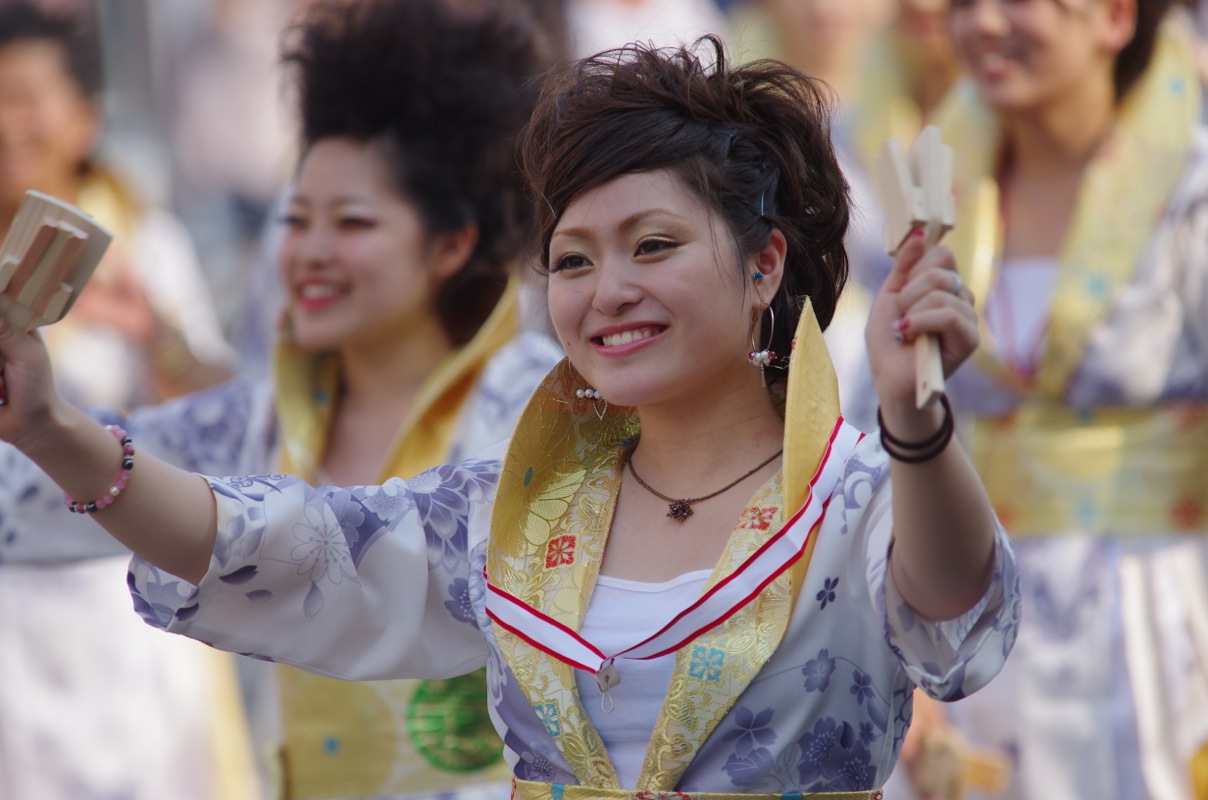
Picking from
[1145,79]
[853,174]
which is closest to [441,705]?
[1145,79]

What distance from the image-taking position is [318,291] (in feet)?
10.9

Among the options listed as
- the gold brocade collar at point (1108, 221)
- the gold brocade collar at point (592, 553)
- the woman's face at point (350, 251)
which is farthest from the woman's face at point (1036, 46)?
the gold brocade collar at point (592, 553)

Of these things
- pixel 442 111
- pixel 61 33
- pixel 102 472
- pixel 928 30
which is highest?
pixel 928 30

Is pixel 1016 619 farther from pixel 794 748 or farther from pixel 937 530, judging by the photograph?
pixel 794 748

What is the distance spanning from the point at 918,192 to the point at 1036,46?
81.6 inches

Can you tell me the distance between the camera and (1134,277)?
3656mm

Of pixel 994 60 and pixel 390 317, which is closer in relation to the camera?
pixel 390 317

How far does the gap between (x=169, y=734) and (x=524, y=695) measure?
230cm

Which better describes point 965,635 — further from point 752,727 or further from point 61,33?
point 61,33

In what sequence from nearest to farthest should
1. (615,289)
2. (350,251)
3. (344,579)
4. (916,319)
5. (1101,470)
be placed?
(916,319) < (615,289) < (344,579) < (350,251) < (1101,470)

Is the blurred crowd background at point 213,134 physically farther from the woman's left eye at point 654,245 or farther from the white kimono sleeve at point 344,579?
the white kimono sleeve at point 344,579

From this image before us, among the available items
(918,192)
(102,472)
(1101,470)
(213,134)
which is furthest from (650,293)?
(213,134)

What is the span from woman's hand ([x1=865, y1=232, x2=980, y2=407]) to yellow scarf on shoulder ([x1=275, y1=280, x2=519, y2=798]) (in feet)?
4.86

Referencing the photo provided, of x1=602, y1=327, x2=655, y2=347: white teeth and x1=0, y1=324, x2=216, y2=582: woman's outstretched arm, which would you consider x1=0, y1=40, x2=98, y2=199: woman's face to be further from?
x1=602, y1=327, x2=655, y2=347: white teeth
